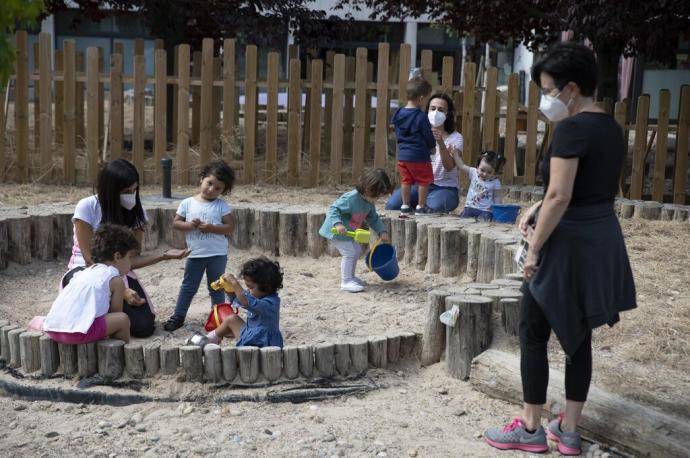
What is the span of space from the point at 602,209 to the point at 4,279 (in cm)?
484

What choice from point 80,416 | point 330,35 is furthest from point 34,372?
point 330,35

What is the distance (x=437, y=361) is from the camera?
200 inches

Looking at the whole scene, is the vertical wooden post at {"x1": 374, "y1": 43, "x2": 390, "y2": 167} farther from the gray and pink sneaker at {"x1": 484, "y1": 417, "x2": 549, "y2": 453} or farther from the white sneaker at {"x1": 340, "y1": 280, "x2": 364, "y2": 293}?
the gray and pink sneaker at {"x1": 484, "y1": 417, "x2": 549, "y2": 453}

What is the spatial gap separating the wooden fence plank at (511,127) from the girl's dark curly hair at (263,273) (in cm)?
525

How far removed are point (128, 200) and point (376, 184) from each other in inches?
66.3

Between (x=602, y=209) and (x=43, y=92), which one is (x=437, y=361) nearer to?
(x=602, y=209)

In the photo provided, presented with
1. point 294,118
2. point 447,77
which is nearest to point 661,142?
point 447,77

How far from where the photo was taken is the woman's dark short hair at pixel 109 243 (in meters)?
5.04

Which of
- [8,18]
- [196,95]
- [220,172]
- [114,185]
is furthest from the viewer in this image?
[196,95]

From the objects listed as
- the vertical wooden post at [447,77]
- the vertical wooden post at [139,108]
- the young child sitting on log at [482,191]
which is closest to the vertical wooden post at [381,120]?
the vertical wooden post at [447,77]

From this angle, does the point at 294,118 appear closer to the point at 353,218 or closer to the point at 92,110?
the point at 92,110

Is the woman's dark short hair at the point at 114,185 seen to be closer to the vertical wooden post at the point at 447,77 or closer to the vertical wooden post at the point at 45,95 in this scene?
the vertical wooden post at the point at 45,95

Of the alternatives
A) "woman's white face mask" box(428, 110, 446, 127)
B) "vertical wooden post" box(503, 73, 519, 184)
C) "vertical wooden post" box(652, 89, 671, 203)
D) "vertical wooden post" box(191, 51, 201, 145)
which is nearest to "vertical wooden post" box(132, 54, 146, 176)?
"vertical wooden post" box(191, 51, 201, 145)

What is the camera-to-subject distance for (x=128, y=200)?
5.68 m
